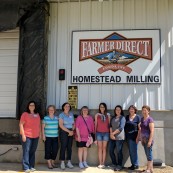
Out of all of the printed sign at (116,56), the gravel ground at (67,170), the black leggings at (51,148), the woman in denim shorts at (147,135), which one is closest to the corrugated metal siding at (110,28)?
the printed sign at (116,56)

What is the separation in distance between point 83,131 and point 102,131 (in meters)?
0.50

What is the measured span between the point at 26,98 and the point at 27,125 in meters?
1.19

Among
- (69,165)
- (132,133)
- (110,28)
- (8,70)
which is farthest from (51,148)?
(110,28)

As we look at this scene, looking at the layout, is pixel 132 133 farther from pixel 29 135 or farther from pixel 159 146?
pixel 29 135

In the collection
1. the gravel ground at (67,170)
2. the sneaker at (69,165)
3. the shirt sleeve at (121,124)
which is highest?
the shirt sleeve at (121,124)

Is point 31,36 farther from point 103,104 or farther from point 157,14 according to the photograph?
point 157,14

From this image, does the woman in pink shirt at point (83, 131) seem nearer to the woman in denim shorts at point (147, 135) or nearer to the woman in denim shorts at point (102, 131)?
the woman in denim shorts at point (102, 131)

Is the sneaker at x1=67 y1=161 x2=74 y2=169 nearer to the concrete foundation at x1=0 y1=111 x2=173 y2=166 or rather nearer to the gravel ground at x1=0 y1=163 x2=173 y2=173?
the gravel ground at x1=0 y1=163 x2=173 y2=173

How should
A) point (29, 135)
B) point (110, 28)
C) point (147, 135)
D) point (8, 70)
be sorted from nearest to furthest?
point (147, 135), point (29, 135), point (110, 28), point (8, 70)

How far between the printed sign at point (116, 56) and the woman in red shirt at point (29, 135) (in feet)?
5.56

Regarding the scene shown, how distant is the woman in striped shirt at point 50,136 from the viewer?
25.1 feet

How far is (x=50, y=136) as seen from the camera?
25.2 ft

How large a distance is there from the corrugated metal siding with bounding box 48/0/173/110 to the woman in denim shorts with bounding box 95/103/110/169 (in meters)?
0.46

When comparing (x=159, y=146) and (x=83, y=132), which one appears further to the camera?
(x=159, y=146)
